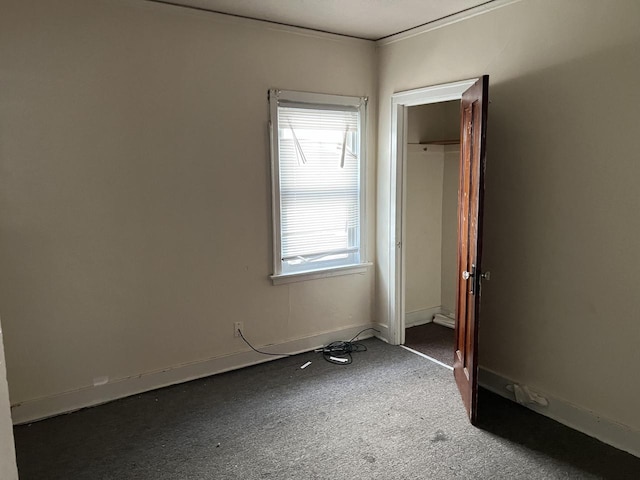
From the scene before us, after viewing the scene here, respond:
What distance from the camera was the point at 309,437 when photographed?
8.68ft

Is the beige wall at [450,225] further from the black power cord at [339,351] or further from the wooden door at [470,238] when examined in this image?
the wooden door at [470,238]

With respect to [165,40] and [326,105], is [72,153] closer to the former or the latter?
[165,40]

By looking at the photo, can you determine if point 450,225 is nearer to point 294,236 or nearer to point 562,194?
point 294,236

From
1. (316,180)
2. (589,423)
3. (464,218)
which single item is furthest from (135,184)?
(589,423)

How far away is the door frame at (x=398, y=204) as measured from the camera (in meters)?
3.76

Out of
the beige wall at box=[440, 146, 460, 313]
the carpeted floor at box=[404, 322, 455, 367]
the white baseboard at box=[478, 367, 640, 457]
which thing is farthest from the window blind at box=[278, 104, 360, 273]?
the white baseboard at box=[478, 367, 640, 457]

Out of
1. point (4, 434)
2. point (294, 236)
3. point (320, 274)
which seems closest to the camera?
point (4, 434)

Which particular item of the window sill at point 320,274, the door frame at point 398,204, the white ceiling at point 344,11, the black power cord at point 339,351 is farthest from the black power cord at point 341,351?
the white ceiling at point 344,11


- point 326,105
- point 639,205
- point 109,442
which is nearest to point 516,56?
point 639,205

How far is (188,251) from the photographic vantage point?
3.27 meters

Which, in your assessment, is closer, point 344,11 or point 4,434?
point 4,434

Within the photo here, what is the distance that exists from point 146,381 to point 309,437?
4.12ft

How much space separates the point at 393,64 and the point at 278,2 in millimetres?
1199

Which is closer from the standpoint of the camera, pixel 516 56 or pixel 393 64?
pixel 516 56
